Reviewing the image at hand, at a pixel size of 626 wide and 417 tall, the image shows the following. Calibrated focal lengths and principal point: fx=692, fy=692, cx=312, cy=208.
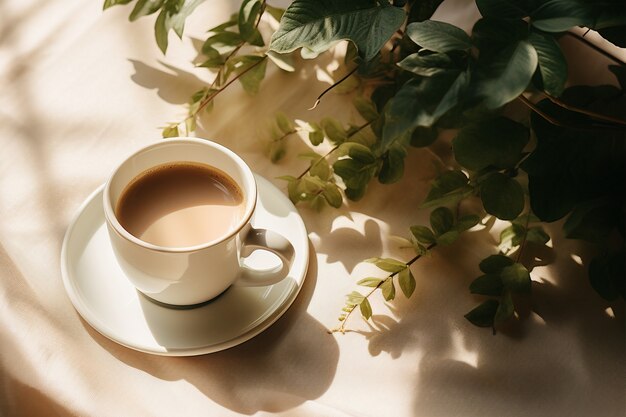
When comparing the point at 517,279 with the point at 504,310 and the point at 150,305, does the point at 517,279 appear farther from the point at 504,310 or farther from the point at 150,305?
the point at 150,305

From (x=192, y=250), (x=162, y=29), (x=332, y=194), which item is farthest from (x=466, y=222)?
(x=162, y=29)

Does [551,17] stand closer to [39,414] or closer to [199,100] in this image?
[199,100]

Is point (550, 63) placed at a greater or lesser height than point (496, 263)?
greater

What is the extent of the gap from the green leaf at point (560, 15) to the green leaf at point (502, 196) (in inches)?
5.5

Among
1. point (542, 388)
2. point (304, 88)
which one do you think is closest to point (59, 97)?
point (304, 88)

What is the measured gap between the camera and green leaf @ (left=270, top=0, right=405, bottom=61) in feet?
1.68

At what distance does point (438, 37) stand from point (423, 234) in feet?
0.68

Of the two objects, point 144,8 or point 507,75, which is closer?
point 507,75

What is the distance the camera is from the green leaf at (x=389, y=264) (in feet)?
1.97

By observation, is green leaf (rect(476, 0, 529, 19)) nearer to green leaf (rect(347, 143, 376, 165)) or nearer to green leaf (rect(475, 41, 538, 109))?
green leaf (rect(475, 41, 538, 109))

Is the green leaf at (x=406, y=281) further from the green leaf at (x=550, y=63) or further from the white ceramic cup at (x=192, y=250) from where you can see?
the green leaf at (x=550, y=63)

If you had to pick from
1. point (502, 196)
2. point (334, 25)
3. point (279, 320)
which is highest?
point (334, 25)

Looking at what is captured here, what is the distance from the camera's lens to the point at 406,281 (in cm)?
60

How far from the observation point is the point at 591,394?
0.57 metres
